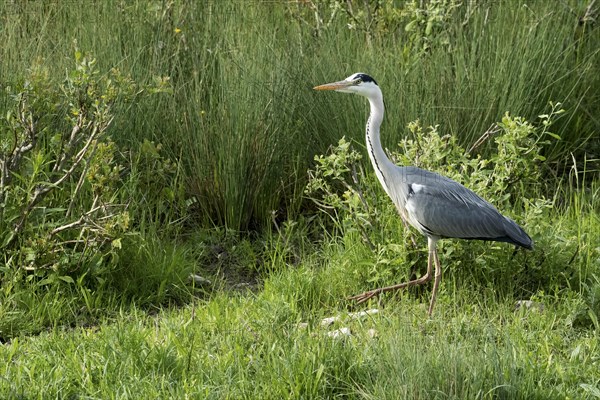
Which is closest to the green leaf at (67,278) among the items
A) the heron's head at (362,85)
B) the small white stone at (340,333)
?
the small white stone at (340,333)

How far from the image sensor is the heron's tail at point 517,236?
457cm

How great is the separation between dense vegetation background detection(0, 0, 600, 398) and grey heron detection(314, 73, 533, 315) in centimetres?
16

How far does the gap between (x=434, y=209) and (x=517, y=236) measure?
0.40 metres

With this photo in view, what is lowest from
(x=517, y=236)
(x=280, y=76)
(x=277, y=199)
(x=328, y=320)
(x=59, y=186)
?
(x=328, y=320)

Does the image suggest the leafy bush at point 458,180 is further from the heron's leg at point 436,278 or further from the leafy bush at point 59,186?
the leafy bush at point 59,186

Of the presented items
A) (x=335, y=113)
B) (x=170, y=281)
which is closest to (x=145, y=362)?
(x=170, y=281)

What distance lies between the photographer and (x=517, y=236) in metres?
4.58

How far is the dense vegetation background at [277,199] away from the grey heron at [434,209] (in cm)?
16

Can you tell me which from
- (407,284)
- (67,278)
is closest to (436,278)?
(407,284)

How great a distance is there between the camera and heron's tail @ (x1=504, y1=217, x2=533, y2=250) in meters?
4.57

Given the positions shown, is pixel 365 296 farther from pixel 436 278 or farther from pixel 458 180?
pixel 458 180

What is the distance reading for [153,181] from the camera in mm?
5645

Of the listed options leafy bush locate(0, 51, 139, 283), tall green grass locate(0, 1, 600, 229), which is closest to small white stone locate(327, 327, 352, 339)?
leafy bush locate(0, 51, 139, 283)

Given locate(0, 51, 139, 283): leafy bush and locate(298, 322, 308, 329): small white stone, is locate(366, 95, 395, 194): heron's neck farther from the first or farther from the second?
locate(0, 51, 139, 283): leafy bush
